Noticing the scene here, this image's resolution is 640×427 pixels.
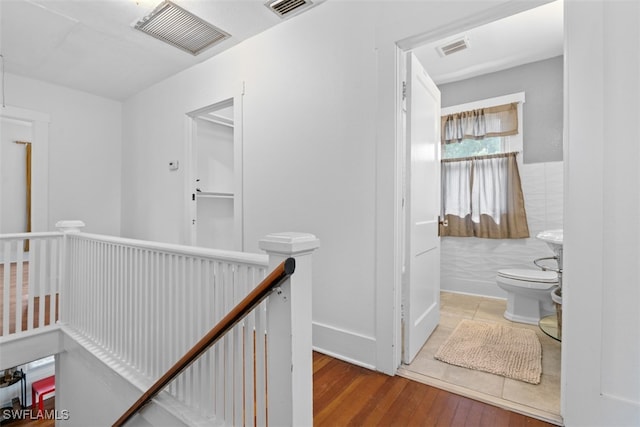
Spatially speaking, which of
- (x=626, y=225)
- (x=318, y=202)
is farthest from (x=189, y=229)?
(x=626, y=225)

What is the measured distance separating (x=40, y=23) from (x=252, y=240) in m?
2.55

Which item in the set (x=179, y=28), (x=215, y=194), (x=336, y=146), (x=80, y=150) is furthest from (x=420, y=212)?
(x=80, y=150)

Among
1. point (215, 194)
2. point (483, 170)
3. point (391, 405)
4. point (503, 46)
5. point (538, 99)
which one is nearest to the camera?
point (391, 405)

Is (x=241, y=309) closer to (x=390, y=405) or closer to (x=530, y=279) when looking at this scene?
(x=390, y=405)

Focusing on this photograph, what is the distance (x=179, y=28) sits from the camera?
2561 millimetres

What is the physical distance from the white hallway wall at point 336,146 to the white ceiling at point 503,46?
1.12 metres

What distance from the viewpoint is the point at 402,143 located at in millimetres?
1958

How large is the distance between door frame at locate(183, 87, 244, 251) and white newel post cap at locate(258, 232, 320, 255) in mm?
1732

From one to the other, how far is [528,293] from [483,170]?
1.48m

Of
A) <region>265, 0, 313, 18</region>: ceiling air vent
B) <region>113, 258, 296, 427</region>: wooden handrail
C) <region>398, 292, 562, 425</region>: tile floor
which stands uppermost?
<region>265, 0, 313, 18</region>: ceiling air vent

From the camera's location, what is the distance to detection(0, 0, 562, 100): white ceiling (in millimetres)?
2350

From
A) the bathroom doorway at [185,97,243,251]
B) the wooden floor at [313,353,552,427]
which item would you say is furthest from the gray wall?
the bathroom doorway at [185,97,243,251]

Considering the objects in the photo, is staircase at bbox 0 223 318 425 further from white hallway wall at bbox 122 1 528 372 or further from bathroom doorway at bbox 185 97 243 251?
bathroom doorway at bbox 185 97 243 251

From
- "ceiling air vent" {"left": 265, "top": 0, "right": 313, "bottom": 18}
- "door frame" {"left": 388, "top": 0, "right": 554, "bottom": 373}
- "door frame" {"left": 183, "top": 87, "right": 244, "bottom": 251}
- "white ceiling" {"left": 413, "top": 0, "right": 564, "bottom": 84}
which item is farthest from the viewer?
"door frame" {"left": 183, "top": 87, "right": 244, "bottom": 251}
